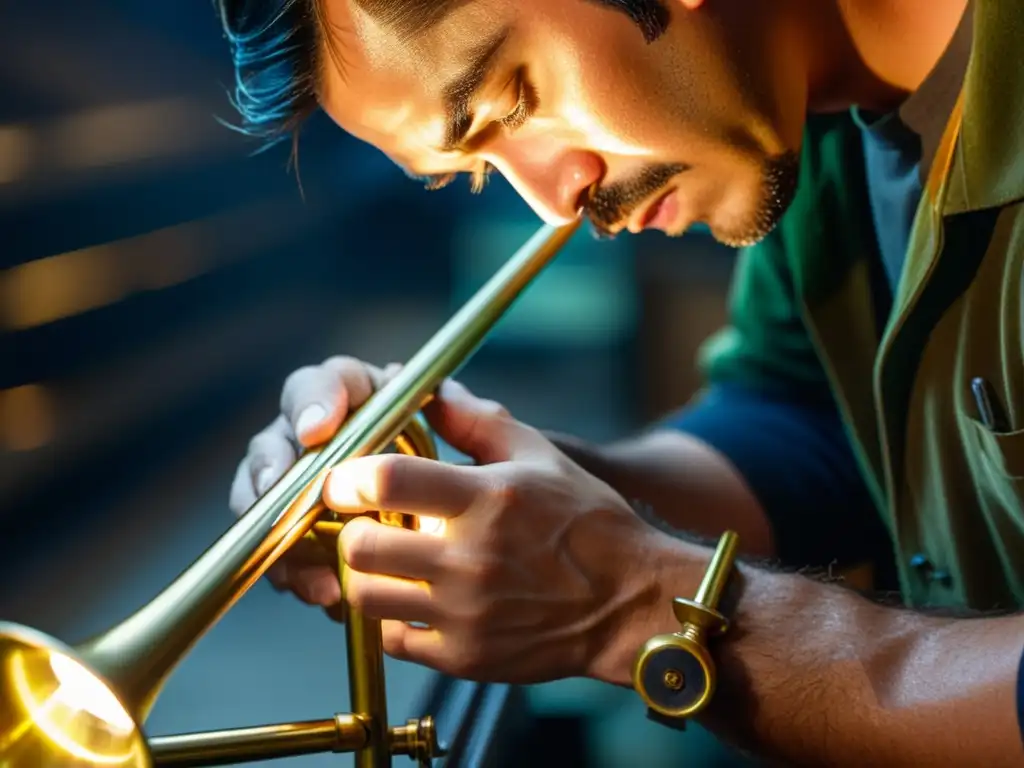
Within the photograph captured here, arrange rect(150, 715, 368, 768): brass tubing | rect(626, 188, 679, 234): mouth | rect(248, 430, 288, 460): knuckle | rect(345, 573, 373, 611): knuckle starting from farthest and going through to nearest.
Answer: rect(626, 188, 679, 234): mouth < rect(248, 430, 288, 460): knuckle < rect(345, 573, 373, 611): knuckle < rect(150, 715, 368, 768): brass tubing

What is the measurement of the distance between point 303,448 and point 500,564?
0.15 m

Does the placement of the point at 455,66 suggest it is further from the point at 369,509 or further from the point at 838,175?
the point at 838,175

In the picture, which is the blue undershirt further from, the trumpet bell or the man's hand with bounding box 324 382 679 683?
the trumpet bell

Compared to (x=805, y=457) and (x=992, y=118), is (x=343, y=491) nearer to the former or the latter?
(x=992, y=118)

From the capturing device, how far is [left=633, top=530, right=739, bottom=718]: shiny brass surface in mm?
691

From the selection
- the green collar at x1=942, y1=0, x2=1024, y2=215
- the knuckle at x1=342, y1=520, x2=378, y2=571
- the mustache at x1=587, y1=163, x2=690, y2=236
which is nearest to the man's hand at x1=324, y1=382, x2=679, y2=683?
the knuckle at x1=342, y1=520, x2=378, y2=571

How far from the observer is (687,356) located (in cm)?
236

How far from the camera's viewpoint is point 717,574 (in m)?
0.73

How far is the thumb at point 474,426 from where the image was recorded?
0.78 m

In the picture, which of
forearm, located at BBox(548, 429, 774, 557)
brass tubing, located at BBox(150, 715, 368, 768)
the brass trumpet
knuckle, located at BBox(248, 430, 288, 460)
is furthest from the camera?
forearm, located at BBox(548, 429, 774, 557)

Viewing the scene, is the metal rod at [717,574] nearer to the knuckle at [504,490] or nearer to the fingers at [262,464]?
the knuckle at [504,490]

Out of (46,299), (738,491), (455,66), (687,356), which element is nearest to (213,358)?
(46,299)

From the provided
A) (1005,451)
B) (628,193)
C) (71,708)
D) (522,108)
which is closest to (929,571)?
(1005,451)

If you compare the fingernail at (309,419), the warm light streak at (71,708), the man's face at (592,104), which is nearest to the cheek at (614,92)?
the man's face at (592,104)
